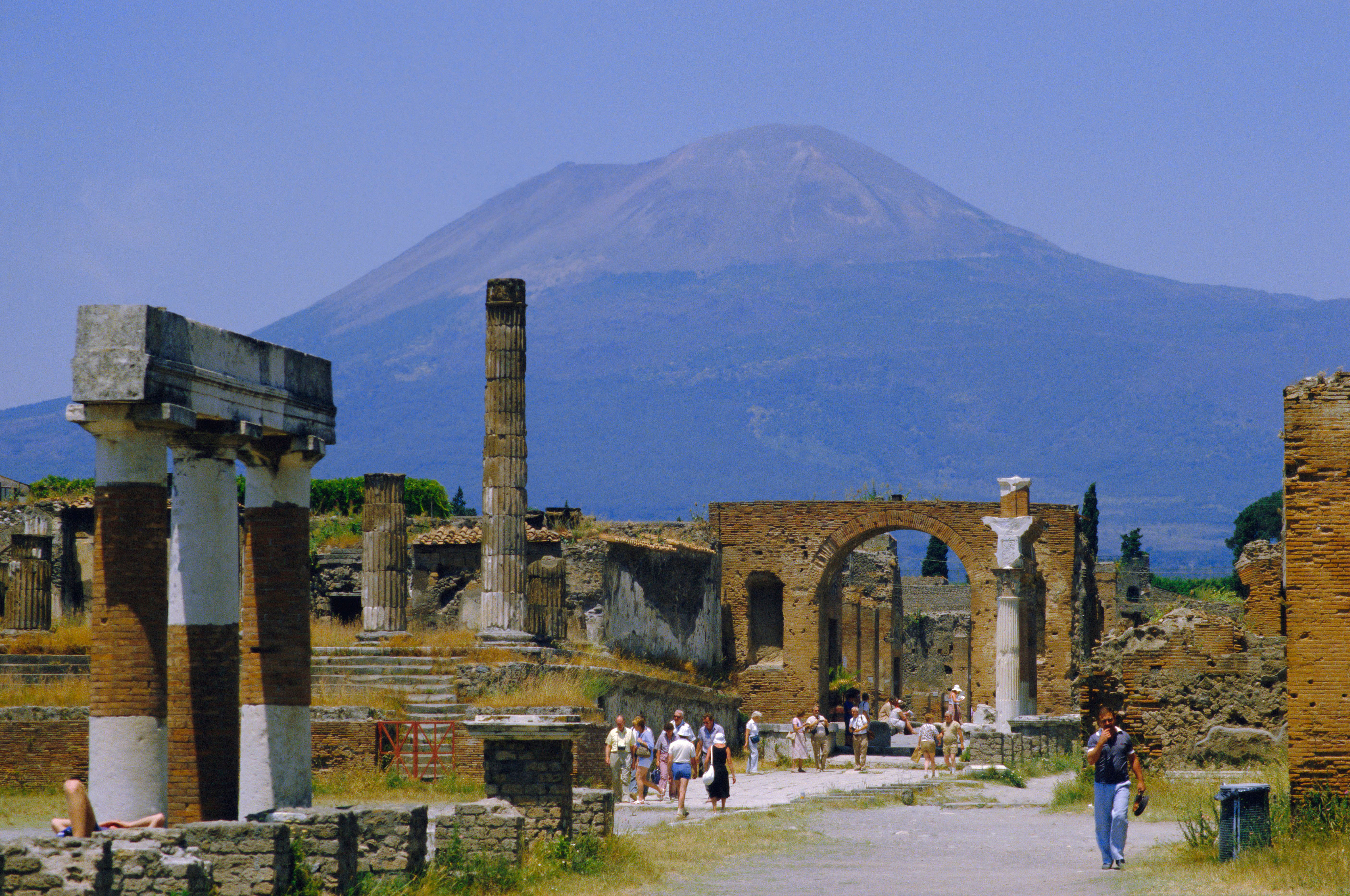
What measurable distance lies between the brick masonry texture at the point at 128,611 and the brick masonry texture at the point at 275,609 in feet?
7.24

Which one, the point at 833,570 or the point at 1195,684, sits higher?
the point at 833,570

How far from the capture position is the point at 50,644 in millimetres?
27156

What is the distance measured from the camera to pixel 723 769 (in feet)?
76.5

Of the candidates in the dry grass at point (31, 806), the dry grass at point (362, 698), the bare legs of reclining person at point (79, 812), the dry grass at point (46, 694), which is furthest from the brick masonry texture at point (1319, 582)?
the dry grass at point (46, 694)

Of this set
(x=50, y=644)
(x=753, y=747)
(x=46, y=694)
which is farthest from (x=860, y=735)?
(x=46, y=694)

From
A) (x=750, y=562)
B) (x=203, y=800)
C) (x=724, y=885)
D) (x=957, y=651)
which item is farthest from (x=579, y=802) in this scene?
(x=957, y=651)

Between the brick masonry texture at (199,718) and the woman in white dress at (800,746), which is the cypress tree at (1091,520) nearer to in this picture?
the woman in white dress at (800,746)

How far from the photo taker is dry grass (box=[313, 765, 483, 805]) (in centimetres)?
2223

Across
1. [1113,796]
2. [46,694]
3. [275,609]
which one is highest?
[275,609]

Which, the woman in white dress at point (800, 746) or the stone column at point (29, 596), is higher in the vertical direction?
the stone column at point (29, 596)

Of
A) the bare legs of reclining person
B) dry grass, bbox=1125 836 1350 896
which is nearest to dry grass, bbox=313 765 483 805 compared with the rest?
the bare legs of reclining person

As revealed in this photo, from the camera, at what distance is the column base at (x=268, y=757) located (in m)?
16.6

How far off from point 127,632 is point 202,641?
1.53 m

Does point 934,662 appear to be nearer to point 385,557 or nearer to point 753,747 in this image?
point 753,747
